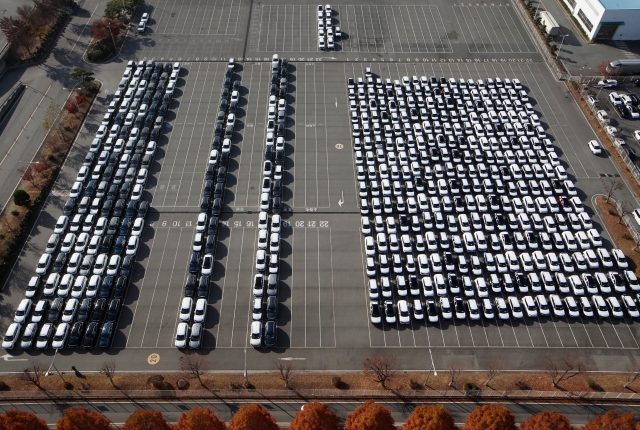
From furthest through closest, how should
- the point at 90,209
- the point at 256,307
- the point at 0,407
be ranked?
the point at 90,209, the point at 256,307, the point at 0,407

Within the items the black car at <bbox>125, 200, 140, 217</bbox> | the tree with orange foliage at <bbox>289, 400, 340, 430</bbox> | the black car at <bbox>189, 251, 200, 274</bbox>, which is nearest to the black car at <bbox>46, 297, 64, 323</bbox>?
the black car at <bbox>125, 200, 140, 217</bbox>

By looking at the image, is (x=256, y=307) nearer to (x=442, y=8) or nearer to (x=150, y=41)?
(x=150, y=41)

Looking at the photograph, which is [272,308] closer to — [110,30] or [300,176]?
[300,176]

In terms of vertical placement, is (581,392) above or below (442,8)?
below

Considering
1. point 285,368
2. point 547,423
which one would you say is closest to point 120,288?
point 285,368

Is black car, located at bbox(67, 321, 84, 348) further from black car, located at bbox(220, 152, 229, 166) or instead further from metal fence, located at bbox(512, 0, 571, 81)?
metal fence, located at bbox(512, 0, 571, 81)

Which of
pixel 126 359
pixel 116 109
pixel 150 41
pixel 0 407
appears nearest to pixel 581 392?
pixel 126 359
